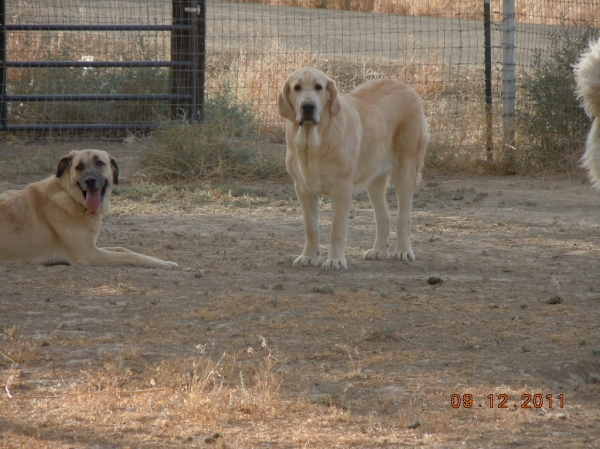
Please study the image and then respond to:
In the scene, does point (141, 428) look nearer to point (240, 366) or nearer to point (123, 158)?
point (240, 366)

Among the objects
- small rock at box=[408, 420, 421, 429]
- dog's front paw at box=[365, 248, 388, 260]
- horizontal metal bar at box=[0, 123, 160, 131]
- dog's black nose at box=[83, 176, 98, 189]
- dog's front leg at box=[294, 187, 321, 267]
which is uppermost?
horizontal metal bar at box=[0, 123, 160, 131]

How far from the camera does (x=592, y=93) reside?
6.36m

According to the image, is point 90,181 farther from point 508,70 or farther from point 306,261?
point 508,70

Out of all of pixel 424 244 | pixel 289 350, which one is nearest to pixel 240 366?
pixel 289 350

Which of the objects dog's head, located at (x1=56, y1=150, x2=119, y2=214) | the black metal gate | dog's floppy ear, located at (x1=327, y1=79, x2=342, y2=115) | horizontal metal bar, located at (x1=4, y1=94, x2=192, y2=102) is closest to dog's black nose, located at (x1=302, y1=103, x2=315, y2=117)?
dog's floppy ear, located at (x1=327, y1=79, x2=342, y2=115)

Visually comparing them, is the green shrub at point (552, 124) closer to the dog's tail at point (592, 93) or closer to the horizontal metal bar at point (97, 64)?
the dog's tail at point (592, 93)

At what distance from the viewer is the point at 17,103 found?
42.1 feet

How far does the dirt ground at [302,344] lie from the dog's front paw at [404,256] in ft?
0.25

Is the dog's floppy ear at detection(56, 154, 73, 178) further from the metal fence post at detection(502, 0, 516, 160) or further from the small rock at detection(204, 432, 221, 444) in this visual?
the metal fence post at detection(502, 0, 516, 160)

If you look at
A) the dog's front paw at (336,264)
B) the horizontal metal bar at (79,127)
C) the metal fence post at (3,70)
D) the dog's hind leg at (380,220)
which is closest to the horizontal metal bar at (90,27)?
the metal fence post at (3,70)

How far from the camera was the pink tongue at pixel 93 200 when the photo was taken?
6.49 meters

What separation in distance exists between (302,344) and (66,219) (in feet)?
9.13

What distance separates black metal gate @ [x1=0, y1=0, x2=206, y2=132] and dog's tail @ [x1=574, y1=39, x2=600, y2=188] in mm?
6656
